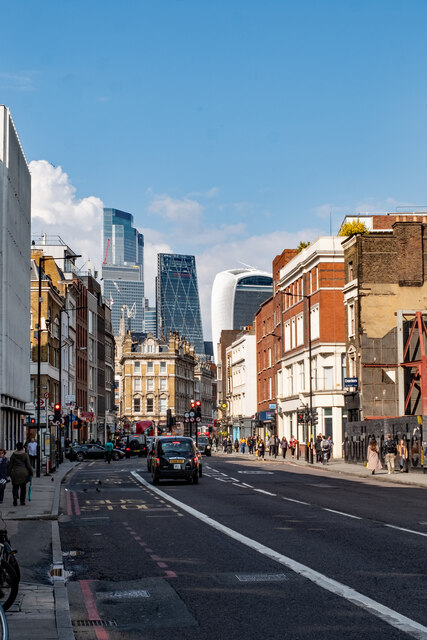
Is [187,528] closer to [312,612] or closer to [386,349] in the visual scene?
[312,612]

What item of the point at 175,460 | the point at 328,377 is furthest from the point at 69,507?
the point at 328,377

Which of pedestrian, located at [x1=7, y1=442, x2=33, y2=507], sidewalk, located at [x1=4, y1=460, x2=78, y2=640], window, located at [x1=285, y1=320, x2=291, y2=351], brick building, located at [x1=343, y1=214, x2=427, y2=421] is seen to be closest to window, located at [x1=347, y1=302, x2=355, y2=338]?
brick building, located at [x1=343, y1=214, x2=427, y2=421]

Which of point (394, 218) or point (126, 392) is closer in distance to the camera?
point (394, 218)

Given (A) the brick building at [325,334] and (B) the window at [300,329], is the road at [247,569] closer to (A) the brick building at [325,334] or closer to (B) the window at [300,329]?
(A) the brick building at [325,334]

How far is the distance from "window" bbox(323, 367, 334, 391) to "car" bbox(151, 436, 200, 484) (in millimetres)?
36262

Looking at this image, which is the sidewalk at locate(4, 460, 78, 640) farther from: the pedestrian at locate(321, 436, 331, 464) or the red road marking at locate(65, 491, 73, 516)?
the pedestrian at locate(321, 436, 331, 464)

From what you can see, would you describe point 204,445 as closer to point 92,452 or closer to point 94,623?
point 92,452

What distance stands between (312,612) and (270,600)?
939mm

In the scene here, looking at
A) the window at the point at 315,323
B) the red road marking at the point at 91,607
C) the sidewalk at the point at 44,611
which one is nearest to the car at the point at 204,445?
the window at the point at 315,323

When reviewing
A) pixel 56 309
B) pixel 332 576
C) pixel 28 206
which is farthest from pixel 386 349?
pixel 332 576

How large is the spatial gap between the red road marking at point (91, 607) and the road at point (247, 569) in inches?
0.6

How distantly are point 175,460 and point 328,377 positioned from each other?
124 ft

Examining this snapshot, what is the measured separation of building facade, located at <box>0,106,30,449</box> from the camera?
58.3 metres

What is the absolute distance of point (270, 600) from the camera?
10844 millimetres
